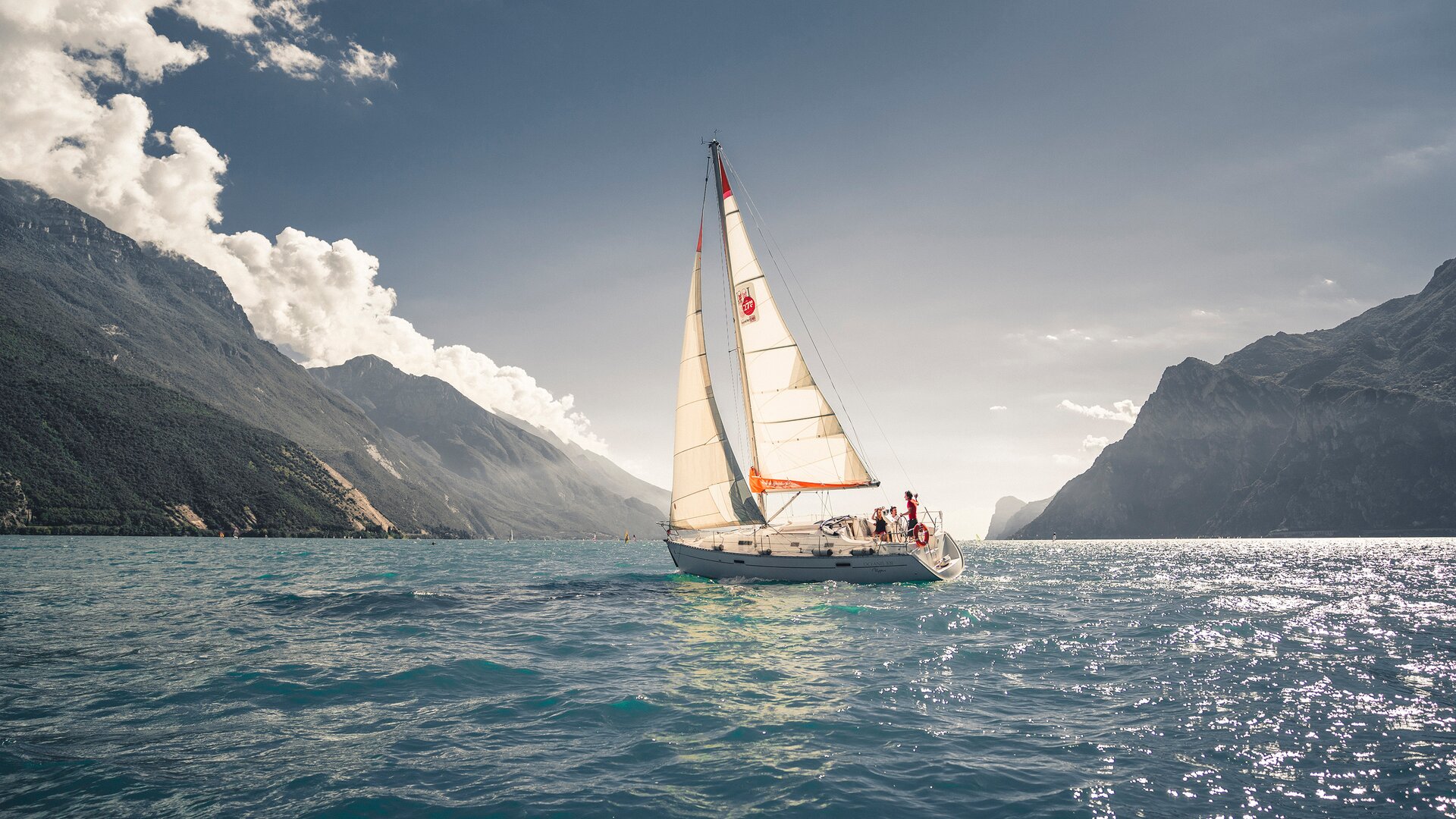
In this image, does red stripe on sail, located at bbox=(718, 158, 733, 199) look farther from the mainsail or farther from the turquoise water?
the turquoise water

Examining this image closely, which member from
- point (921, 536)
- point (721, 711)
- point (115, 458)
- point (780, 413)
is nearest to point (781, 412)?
point (780, 413)

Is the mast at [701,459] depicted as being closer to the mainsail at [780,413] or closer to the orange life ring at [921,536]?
the mainsail at [780,413]

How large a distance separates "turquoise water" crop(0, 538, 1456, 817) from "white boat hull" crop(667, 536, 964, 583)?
761 cm

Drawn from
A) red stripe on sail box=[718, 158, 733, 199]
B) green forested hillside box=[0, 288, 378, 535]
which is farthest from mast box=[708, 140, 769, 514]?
green forested hillside box=[0, 288, 378, 535]

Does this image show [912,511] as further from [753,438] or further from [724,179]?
[724,179]

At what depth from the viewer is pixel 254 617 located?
20297mm

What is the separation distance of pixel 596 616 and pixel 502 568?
30.6 metres

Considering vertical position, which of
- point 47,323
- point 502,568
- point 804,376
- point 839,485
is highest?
point 47,323

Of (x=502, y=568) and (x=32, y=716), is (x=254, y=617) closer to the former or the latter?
(x=32, y=716)

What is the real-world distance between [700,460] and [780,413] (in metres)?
5.07

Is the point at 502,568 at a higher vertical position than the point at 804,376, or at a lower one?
lower

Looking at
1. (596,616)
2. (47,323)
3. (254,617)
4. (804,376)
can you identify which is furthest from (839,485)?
(47,323)

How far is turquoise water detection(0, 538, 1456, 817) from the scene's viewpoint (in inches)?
285

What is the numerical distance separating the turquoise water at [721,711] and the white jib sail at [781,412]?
1298 centimetres
